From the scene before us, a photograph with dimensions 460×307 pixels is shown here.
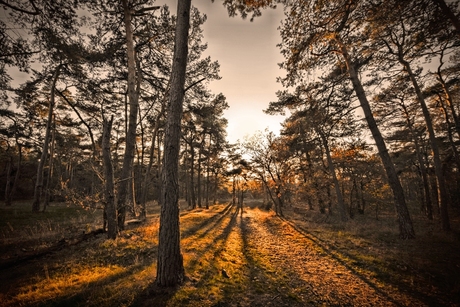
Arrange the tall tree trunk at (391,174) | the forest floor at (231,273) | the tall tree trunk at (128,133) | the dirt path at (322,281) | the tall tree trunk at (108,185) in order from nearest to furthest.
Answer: the forest floor at (231,273) < the dirt path at (322,281) < the tall tree trunk at (108,185) < the tall tree trunk at (391,174) < the tall tree trunk at (128,133)

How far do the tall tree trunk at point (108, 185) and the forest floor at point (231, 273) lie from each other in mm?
525

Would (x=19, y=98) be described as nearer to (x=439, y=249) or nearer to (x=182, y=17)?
(x=182, y=17)

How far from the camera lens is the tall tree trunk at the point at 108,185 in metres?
6.66

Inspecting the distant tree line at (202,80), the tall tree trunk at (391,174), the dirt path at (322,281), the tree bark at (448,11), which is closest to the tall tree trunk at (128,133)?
the distant tree line at (202,80)

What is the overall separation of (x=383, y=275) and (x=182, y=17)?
8.80m

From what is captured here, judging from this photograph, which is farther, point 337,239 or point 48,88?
point 48,88

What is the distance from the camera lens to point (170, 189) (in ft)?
12.7

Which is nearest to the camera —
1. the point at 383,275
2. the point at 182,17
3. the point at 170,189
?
the point at 170,189

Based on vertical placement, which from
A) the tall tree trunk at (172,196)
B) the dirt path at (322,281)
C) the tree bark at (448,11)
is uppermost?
the tree bark at (448,11)

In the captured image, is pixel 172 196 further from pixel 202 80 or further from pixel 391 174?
pixel 391 174

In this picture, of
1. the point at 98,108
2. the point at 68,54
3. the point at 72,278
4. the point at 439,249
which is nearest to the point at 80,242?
the point at 72,278

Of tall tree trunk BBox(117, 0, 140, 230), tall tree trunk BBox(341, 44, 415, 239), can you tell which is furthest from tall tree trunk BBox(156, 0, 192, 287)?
tall tree trunk BBox(341, 44, 415, 239)

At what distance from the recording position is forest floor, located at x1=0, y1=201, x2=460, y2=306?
3479 millimetres

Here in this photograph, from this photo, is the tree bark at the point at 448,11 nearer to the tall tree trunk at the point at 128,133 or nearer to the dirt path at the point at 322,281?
the dirt path at the point at 322,281
